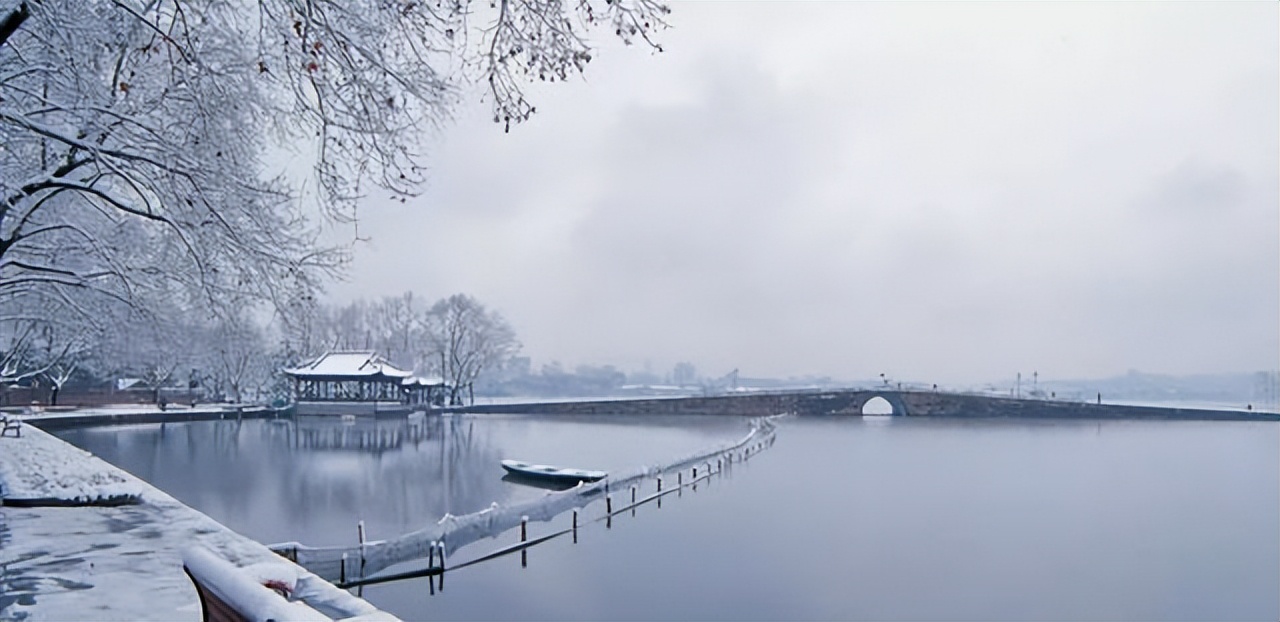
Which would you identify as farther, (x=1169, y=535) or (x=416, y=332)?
(x=416, y=332)

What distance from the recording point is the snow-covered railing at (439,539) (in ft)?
41.0

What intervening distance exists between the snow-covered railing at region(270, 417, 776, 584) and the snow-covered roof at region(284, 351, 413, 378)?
110 ft

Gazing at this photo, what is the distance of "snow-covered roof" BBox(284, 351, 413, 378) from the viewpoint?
54375mm

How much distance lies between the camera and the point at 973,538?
18.7 m

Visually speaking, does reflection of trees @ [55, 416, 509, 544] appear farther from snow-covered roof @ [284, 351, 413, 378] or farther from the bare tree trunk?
the bare tree trunk

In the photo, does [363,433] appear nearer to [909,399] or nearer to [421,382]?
[421,382]

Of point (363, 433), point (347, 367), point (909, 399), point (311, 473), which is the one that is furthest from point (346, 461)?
point (909, 399)

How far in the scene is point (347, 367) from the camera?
55.6m

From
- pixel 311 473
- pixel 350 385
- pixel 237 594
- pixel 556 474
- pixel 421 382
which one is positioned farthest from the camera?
pixel 421 382

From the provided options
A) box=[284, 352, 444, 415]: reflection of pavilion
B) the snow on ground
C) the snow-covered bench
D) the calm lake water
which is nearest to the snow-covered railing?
the calm lake water

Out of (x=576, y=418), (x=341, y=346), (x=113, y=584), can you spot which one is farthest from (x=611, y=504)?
(x=341, y=346)

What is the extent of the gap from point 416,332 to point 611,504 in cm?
5658

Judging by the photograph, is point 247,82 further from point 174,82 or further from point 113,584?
point 113,584

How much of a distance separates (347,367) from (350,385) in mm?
2513
